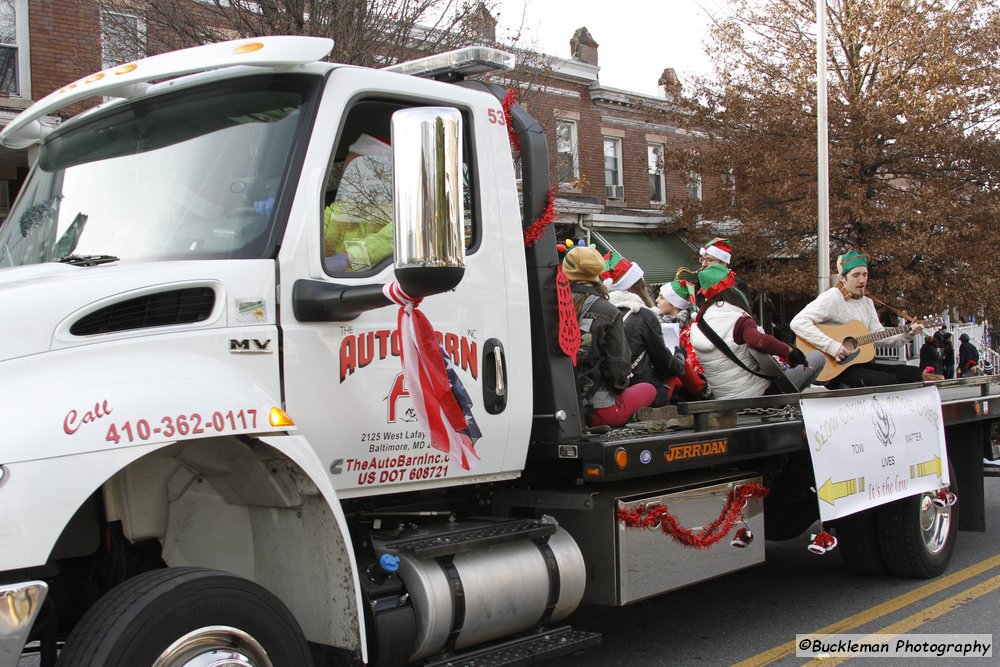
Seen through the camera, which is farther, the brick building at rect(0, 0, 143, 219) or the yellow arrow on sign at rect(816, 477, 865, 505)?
the brick building at rect(0, 0, 143, 219)

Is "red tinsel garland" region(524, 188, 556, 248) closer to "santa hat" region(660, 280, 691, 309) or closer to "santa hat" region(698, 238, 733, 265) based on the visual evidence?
"santa hat" region(698, 238, 733, 265)

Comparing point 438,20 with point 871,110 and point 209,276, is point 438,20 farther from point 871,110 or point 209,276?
point 871,110

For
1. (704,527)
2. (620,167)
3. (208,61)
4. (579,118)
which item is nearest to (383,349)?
(208,61)

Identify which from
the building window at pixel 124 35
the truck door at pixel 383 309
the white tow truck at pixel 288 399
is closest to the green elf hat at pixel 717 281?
the white tow truck at pixel 288 399

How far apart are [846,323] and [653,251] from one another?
15810mm

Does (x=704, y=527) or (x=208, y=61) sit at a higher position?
(x=208, y=61)

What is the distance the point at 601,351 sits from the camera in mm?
5117

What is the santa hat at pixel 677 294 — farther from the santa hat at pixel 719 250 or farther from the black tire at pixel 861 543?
the black tire at pixel 861 543

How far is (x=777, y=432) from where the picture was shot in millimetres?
5449

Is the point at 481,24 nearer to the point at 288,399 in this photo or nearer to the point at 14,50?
the point at 14,50

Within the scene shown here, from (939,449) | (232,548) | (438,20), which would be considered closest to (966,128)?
(438,20)

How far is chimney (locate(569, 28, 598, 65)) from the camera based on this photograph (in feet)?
85.9

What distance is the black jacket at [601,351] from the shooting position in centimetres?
510

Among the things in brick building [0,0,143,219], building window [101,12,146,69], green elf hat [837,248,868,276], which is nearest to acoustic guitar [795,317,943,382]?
green elf hat [837,248,868,276]
